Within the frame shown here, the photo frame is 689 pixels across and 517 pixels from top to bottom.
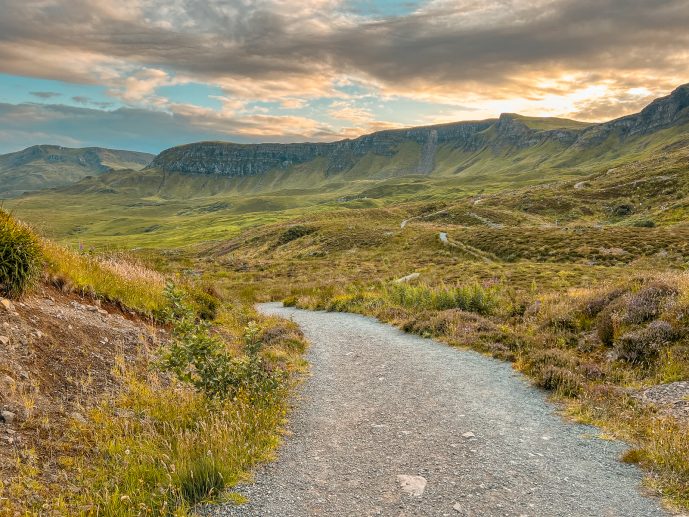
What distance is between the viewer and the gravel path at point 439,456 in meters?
6.28

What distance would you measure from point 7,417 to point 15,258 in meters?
4.19

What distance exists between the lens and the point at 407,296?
2542 cm

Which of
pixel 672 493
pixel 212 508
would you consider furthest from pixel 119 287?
pixel 672 493

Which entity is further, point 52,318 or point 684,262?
point 684,262

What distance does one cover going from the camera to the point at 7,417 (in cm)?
685

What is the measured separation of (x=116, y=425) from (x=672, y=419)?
34.3 feet

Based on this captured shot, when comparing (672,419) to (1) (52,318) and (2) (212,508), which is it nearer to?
(2) (212,508)

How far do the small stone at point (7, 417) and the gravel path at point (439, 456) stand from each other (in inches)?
146

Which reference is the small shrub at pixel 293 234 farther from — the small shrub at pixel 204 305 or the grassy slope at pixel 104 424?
the grassy slope at pixel 104 424

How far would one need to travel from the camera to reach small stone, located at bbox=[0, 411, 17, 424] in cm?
681

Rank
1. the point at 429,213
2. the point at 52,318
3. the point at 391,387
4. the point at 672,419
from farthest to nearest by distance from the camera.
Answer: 1. the point at 429,213
2. the point at 391,387
3. the point at 52,318
4. the point at 672,419

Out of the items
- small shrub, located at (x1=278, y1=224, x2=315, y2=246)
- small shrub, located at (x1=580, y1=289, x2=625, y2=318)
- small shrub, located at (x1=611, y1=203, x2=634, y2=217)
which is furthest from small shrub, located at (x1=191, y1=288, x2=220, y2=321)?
small shrub, located at (x1=611, y1=203, x2=634, y2=217)

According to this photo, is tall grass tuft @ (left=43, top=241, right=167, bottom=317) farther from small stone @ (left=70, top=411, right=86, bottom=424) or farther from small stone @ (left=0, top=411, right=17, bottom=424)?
small stone @ (left=0, top=411, right=17, bottom=424)

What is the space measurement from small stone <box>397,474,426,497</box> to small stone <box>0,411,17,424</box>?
20.2 feet
